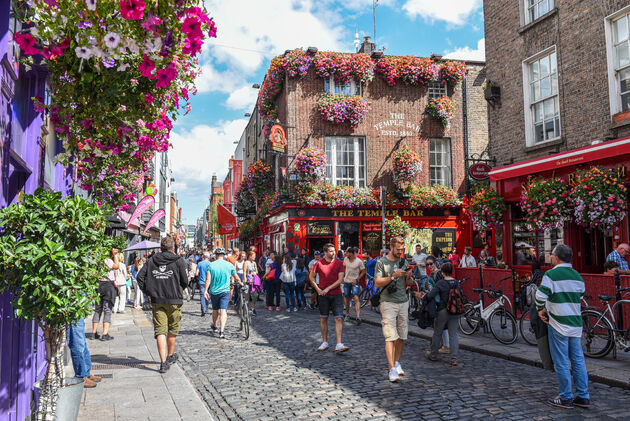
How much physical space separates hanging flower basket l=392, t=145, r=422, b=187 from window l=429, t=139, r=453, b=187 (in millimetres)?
1838

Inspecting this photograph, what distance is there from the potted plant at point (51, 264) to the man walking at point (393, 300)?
399 centimetres

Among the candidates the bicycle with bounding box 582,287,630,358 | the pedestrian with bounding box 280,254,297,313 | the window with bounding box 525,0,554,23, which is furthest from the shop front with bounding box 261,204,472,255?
the bicycle with bounding box 582,287,630,358

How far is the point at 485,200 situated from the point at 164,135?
36.0 ft

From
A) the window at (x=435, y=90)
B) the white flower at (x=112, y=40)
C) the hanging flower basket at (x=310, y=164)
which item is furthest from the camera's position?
the window at (x=435, y=90)

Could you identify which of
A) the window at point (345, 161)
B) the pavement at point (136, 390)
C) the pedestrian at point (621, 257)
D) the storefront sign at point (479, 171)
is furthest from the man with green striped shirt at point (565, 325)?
the window at point (345, 161)

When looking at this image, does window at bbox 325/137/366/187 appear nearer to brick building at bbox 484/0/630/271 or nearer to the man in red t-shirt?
brick building at bbox 484/0/630/271

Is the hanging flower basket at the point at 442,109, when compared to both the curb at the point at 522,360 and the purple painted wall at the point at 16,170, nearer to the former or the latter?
the curb at the point at 522,360

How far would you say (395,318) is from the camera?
6852 mm

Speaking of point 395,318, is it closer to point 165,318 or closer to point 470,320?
point 165,318

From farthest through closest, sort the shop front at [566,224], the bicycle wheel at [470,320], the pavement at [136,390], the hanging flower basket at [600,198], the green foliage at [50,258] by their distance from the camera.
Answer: the shop front at [566,224]
the hanging flower basket at [600,198]
the bicycle wheel at [470,320]
the pavement at [136,390]
the green foliage at [50,258]

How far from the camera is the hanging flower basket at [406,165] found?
2180cm

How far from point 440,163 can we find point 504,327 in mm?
15898

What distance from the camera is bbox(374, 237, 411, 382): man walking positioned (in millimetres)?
6727

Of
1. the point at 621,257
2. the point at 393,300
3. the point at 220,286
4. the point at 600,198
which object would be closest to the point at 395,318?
the point at 393,300
